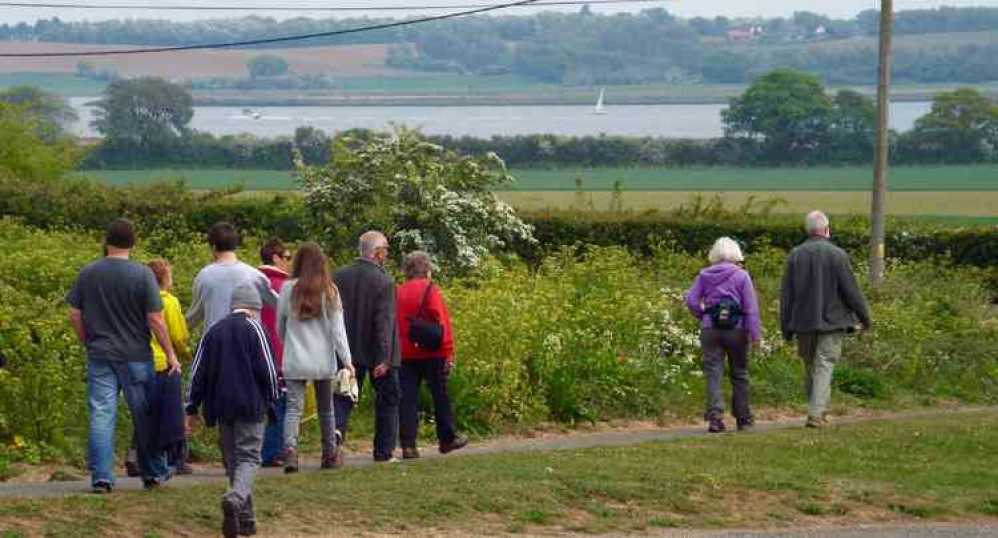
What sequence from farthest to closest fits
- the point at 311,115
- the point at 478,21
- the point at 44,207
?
the point at 478,21
the point at 311,115
the point at 44,207

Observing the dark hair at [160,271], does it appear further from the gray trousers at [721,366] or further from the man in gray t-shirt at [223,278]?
the gray trousers at [721,366]

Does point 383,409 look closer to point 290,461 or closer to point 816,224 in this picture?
point 290,461

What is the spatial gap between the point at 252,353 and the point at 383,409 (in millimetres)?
2791

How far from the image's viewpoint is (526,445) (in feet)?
46.6

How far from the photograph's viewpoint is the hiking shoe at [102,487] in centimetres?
1060

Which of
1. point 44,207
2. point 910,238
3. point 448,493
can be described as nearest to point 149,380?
point 448,493

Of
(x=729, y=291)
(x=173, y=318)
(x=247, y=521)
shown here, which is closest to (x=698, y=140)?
(x=729, y=291)

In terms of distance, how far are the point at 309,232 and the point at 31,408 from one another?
1390 centimetres

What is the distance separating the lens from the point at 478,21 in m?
198

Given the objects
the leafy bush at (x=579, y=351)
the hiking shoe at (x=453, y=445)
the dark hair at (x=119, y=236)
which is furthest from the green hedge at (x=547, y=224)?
the dark hair at (x=119, y=236)

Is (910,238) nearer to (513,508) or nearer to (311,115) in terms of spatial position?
(513,508)

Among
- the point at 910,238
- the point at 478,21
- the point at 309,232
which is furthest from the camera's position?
the point at 478,21

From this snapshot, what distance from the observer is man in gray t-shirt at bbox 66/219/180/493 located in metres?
10.5

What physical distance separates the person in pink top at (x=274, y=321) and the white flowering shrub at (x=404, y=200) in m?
13.0
